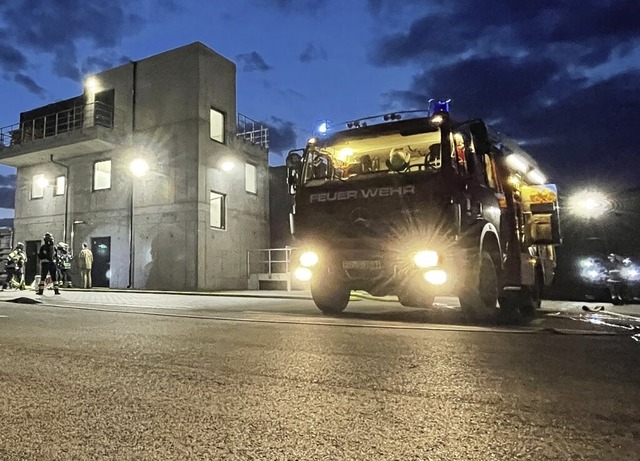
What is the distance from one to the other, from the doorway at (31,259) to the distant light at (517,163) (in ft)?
72.1

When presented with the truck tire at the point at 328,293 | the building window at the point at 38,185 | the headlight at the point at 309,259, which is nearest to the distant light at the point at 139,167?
the building window at the point at 38,185

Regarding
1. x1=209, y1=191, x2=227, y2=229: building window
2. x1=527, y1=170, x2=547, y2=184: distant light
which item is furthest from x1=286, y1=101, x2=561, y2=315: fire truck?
x1=209, y1=191, x2=227, y2=229: building window

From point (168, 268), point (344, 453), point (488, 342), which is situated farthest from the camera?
point (168, 268)

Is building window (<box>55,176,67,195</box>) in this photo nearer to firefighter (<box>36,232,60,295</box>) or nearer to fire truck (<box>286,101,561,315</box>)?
firefighter (<box>36,232,60,295</box>)

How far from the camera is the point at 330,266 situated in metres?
8.16

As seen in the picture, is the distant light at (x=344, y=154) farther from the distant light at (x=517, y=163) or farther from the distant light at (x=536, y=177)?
the distant light at (x=536, y=177)

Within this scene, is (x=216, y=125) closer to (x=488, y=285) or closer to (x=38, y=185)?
(x=38, y=185)

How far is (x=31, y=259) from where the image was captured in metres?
24.2

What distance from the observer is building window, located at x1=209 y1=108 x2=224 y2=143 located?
2130cm

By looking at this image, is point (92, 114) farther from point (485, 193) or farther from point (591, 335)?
point (591, 335)

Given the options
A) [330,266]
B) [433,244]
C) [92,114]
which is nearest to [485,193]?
[433,244]

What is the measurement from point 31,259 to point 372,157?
70.6ft

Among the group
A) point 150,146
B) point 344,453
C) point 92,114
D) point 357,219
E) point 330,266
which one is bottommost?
point 344,453

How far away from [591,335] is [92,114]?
2154cm
